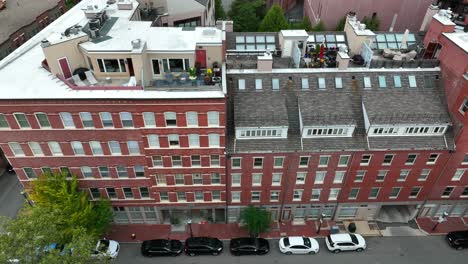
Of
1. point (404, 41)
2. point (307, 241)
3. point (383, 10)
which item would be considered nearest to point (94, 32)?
point (307, 241)

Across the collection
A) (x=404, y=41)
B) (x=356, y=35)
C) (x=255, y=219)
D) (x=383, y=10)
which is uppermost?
(x=356, y=35)

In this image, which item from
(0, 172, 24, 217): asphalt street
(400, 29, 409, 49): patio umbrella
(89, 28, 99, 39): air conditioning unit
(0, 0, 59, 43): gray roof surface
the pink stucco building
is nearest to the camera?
(89, 28, 99, 39): air conditioning unit

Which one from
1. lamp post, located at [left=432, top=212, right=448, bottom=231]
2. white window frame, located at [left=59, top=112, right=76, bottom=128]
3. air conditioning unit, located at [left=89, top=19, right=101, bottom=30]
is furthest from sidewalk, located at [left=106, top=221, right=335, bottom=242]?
air conditioning unit, located at [left=89, top=19, right=101, bottom=30]

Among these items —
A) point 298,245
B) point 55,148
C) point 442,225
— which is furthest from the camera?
point 442,225

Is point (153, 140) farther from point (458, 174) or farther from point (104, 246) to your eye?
point (458, 174)

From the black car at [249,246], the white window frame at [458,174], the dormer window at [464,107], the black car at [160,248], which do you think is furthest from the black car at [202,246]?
the dormer window at [464,107]

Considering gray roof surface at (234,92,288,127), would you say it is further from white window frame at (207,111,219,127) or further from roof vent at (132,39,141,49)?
roof vent at (132,39,141,49)
